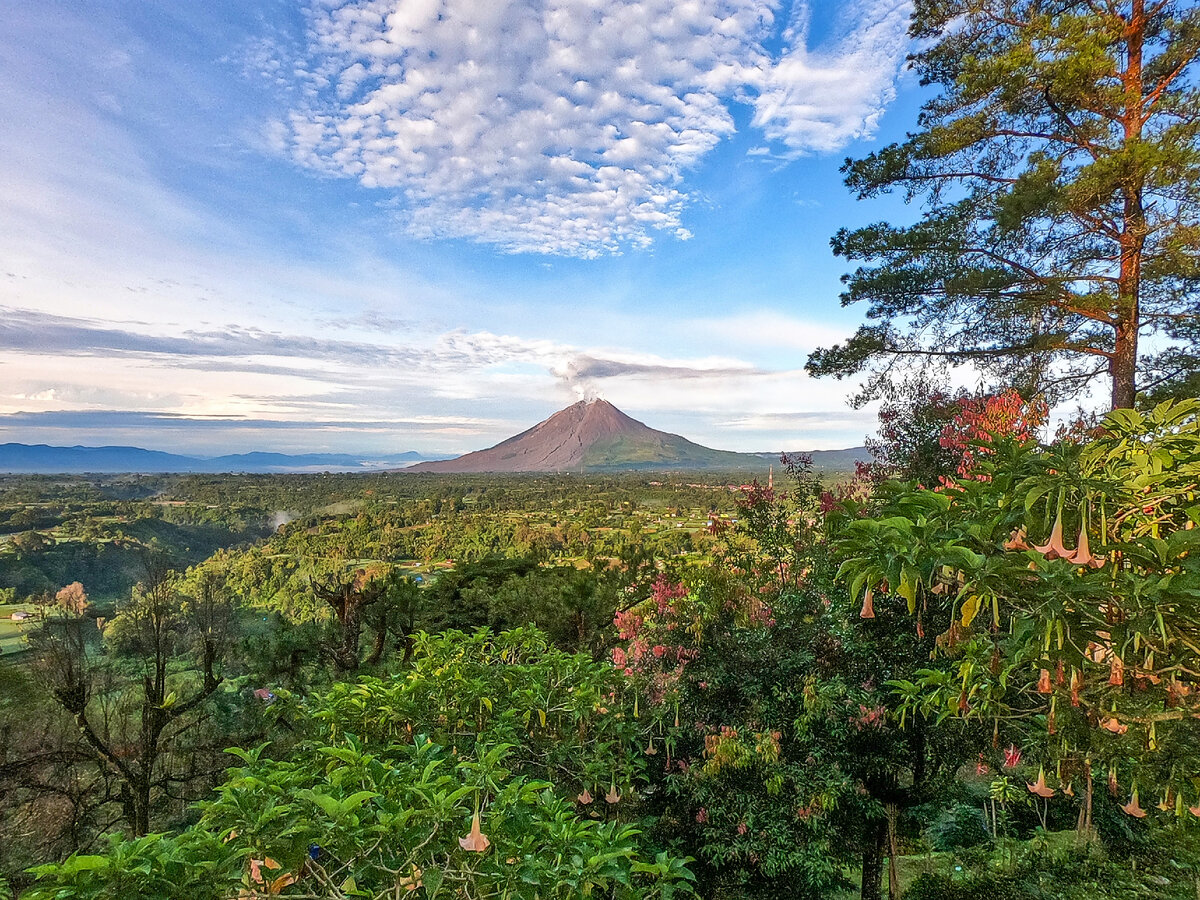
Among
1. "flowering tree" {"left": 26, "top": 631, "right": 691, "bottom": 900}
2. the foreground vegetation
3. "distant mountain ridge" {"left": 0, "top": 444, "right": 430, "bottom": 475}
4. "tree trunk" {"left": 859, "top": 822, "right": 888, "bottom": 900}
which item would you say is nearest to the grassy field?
the foreground vegetation

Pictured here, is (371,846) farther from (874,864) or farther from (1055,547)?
(874,864)

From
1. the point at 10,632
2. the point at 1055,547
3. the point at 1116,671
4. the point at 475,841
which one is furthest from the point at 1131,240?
the point at 10,632

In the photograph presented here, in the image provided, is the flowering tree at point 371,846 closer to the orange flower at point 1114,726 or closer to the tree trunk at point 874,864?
the orange flower at point 1114,726

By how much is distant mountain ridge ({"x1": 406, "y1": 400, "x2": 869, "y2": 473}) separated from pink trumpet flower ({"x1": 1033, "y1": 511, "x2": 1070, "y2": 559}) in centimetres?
12736

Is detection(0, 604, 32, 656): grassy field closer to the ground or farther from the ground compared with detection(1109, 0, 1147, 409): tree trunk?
closer to the ground

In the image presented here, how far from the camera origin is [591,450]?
146m

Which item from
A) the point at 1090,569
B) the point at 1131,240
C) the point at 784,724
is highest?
the point at 1131,240

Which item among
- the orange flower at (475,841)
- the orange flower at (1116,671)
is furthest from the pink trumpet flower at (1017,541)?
the orange flower at (475,841)

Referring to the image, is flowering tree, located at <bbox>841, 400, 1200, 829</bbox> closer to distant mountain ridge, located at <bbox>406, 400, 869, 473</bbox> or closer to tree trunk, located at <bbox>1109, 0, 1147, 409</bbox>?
tree trunk, located at <bbox>1109, 0, 1147, 409</bbox>

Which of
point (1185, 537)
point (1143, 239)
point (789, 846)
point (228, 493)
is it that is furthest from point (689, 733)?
point (228, 493)

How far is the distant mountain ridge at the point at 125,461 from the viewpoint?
10438 cm

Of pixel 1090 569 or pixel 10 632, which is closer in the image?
pixel 1090 569

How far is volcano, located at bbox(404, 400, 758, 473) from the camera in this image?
136 metres

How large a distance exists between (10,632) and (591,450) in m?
130
